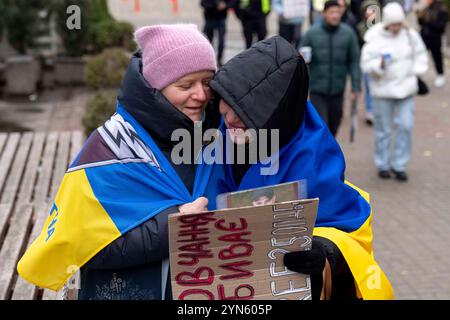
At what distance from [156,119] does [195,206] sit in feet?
1.03

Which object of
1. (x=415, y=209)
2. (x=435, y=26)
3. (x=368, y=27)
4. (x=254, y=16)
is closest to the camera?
(x=415, y=209)

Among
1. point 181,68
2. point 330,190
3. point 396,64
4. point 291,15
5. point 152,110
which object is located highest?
point 181,68

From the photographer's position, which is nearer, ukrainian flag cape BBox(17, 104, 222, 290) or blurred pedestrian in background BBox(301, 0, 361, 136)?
ukrainian flag cape BBox(17, 104, 222, 290)

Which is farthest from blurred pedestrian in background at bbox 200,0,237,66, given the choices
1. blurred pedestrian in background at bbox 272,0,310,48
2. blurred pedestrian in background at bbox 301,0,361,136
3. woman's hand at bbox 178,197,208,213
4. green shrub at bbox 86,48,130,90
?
woman's hand at bbox 178,197,208,213

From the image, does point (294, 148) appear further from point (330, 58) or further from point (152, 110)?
→ point (330, 58)

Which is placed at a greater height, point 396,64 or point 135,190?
point 135,190

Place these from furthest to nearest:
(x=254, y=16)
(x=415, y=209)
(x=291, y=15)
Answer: (x=254, y=16) < (x=291, y=15) < (x=415, y=209)

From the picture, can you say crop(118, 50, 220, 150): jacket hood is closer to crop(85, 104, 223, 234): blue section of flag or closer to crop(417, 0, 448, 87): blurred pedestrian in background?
crop(85, 104, 223, 234): blue section of flag

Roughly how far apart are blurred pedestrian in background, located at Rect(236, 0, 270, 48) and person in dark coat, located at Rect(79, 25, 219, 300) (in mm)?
10051

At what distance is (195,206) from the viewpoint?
7.85 ft

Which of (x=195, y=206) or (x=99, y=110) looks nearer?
(x=195, y=206)

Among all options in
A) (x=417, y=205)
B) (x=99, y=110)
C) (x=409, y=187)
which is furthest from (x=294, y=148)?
(x=409, y=187)

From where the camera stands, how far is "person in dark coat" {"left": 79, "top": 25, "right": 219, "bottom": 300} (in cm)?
245
